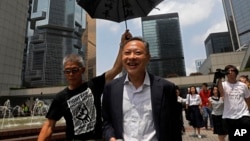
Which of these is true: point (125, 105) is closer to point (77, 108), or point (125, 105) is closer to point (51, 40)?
point (77, 108)

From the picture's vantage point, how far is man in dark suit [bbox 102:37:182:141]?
1634 mm

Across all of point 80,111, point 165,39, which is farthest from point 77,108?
A: point 165,39

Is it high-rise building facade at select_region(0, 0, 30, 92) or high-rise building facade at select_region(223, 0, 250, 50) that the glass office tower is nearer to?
high-rise building facade at select_region(0, 0, 30, 92)

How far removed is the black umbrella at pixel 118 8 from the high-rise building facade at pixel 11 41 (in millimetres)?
36167

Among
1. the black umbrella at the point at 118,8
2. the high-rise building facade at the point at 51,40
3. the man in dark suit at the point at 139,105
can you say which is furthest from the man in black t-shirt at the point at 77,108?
the high-rise building facade at the point at 51,40

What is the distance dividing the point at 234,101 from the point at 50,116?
10.9 feet

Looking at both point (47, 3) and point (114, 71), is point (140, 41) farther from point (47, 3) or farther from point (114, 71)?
point (47, 3)

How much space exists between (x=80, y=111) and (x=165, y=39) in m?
103

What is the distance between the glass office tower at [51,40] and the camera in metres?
99.9

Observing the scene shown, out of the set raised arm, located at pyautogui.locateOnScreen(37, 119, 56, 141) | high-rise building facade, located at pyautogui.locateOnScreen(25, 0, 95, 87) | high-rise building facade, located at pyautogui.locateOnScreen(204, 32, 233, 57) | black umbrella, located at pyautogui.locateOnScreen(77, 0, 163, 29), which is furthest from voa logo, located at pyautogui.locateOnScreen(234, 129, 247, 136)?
high-rise building facade, located at pyautogui.locateOnScreen(204, 32, 233, 57)

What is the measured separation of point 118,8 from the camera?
136 inches

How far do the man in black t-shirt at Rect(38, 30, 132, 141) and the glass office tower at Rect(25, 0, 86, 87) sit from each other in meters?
97.6

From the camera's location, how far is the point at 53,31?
108 metres

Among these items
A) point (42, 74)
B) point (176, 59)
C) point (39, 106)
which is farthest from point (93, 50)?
point (39, 106)
